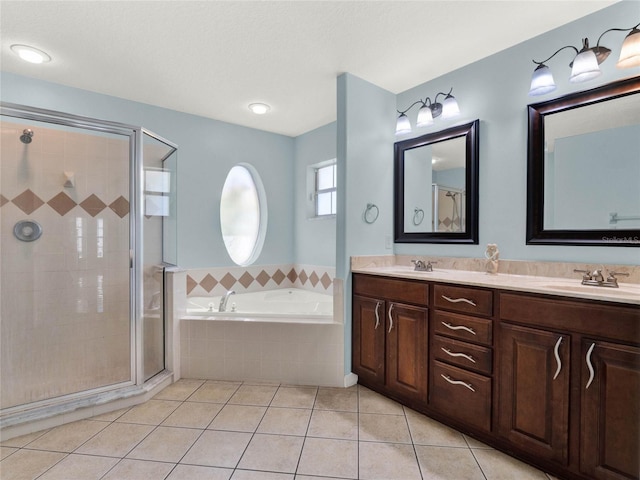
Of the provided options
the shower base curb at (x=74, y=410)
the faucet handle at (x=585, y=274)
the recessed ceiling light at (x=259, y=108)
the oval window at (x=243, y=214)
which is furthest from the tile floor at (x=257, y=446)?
the recessed ceiling light at (x=259, y=108)

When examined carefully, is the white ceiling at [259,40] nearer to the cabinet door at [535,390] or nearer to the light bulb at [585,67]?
the light bulb at [585,67]

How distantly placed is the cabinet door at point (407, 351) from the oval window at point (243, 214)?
2084mm

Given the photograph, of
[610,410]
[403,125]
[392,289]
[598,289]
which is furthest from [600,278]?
[403,125]

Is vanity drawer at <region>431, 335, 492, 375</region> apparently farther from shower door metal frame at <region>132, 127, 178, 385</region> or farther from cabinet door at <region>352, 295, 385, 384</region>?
shower door metal frame at <region>132, 127, 178, 385</region>

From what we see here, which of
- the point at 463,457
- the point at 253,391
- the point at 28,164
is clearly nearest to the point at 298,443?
the point at 253,391

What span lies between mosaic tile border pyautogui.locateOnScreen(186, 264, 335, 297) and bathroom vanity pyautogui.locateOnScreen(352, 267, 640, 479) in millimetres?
A: 1420

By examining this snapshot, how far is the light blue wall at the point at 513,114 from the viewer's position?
5.58 feet

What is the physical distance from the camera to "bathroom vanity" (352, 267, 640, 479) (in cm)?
126

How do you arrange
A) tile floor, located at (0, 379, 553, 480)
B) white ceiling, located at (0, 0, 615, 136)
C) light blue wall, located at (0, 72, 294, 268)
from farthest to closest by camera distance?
1. light blue wall, located at (0, 72, 294, 268)
2. white ceiling, located at (0, 0, 615, 136)
3. tile floor, located at (0, 379, 553, 480)

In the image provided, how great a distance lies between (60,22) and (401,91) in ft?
8.07

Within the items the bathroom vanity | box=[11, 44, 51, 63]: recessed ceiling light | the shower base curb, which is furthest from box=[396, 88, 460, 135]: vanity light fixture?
the shower base curb

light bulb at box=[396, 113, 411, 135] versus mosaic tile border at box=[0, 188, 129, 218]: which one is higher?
light bulb at box=[396, 113, 411, 135]

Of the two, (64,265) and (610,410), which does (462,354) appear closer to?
(610,410)

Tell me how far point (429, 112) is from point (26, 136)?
2.99m
